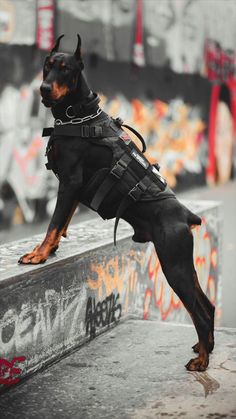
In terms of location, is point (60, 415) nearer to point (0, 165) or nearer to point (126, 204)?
point (126, 204)

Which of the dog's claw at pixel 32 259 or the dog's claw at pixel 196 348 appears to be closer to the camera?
the dog's claw at pixel 32 259

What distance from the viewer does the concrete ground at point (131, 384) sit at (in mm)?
3414

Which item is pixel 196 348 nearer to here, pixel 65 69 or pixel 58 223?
pixel 58 223

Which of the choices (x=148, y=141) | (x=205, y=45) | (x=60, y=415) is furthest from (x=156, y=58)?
(x=60, y=415)

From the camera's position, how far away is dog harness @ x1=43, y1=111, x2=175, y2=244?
3.89m

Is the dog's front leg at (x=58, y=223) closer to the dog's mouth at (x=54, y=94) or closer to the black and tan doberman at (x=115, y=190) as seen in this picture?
the black and tan doberman at (x=115, y=190)

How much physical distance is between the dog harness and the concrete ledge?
0.50 metres

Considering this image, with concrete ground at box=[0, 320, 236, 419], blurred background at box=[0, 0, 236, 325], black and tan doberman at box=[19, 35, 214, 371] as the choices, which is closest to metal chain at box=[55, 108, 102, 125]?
black and tan doberman at box=[19, 35, 214, 371]

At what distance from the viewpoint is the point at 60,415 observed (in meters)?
3.38

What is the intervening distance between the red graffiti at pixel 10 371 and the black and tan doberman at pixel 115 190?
0.56 meters

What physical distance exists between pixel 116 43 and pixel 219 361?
30.9 feet

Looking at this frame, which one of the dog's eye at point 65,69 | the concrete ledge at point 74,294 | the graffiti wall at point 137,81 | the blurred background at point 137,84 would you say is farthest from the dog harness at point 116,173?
the graffiti wall at point 137,81

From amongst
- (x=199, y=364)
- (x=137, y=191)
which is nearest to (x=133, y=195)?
(x=137, y=191)

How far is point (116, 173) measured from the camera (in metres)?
3.89
